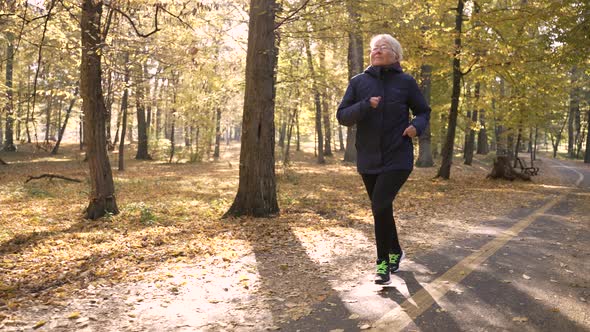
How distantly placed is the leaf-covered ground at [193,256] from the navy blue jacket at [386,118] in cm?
132

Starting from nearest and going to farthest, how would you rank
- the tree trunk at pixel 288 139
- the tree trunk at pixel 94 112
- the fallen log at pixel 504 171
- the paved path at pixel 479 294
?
1. the paved path at pixel 479 294
2. the tree trunk at pixel 94 112
3. the fallen log at pixel 504 171
4. the tree trunk at pixel 288 139

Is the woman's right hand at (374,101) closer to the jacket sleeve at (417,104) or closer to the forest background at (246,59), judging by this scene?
the jacket sleeve at (417,104)

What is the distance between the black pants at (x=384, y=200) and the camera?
4094 mm

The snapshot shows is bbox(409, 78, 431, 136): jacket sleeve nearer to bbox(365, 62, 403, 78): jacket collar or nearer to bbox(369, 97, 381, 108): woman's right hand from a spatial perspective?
bbox(365, 62, 403, 78): jacket collar

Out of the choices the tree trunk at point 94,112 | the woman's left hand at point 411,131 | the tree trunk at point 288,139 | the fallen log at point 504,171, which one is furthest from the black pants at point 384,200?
the tree trunk at point 288,139

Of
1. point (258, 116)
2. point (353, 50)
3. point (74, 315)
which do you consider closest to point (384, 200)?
point (74, 315)

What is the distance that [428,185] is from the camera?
14273 millimetres

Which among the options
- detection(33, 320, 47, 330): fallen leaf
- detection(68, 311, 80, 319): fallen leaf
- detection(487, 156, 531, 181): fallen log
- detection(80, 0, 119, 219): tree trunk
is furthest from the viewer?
detection(487, 156, 531, 181): fallen log

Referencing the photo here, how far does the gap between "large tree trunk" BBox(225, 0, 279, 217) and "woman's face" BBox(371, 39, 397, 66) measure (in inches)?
151

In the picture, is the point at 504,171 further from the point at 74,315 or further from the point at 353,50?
the point at 74,315

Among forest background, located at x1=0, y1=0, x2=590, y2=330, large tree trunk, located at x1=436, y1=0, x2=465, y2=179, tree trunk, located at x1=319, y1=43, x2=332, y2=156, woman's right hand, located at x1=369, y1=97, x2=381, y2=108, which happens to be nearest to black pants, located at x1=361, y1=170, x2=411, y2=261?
woman's right hand, located at x1=369, y1=97, x2=381, y2=108

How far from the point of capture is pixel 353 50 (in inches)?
825

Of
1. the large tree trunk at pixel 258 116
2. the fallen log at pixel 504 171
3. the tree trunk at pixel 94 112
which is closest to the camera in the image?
the large tree trunk at pixel 258 116

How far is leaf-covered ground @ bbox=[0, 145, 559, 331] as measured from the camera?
378 cm
